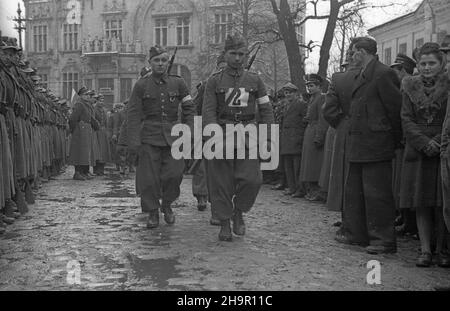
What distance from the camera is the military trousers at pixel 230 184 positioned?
21.6ft

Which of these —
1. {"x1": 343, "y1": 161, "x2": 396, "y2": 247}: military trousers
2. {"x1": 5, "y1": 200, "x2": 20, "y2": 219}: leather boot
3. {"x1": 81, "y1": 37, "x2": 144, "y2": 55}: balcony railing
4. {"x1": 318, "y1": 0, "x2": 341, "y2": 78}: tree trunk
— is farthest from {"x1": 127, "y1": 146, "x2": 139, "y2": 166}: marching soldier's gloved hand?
{"x1": 81, "y1": 37, "x2": 144, "y2": 55}: balcony railing

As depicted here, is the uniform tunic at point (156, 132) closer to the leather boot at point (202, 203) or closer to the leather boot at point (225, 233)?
the leather boot at point (225, 233)

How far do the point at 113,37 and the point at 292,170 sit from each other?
114 ft

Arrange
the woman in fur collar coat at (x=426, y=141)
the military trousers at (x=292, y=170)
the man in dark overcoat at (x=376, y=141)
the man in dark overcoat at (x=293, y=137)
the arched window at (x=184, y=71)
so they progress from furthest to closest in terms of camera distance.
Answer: the arched window at (x=184, y=71) < the military trousers at (x=292, y=170) < the man in dark overcoat at (x=293, y=137) < the man in dark overcoat at (x=376, y=141) < the woman in fur collar coat at (x=426, y=141)

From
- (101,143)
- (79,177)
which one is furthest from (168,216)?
(101,143)

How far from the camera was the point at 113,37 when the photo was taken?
44156 mm

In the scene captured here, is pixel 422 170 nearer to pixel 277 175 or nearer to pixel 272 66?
pixel 277 175

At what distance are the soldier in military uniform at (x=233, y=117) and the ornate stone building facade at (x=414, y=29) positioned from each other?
57.1 ft

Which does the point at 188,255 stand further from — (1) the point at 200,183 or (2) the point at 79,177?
(2) the point at 79,177

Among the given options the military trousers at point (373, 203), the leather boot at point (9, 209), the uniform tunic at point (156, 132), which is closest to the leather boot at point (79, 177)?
the leather boot at point (9, 209)

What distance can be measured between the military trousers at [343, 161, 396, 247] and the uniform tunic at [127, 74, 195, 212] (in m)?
2.30

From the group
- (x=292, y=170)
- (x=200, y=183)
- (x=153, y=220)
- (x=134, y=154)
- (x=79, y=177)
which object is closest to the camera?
(x=153, y=220)

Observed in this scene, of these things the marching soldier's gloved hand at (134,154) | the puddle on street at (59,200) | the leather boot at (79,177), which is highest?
the marching soldier's gloved hand at (134,154)
